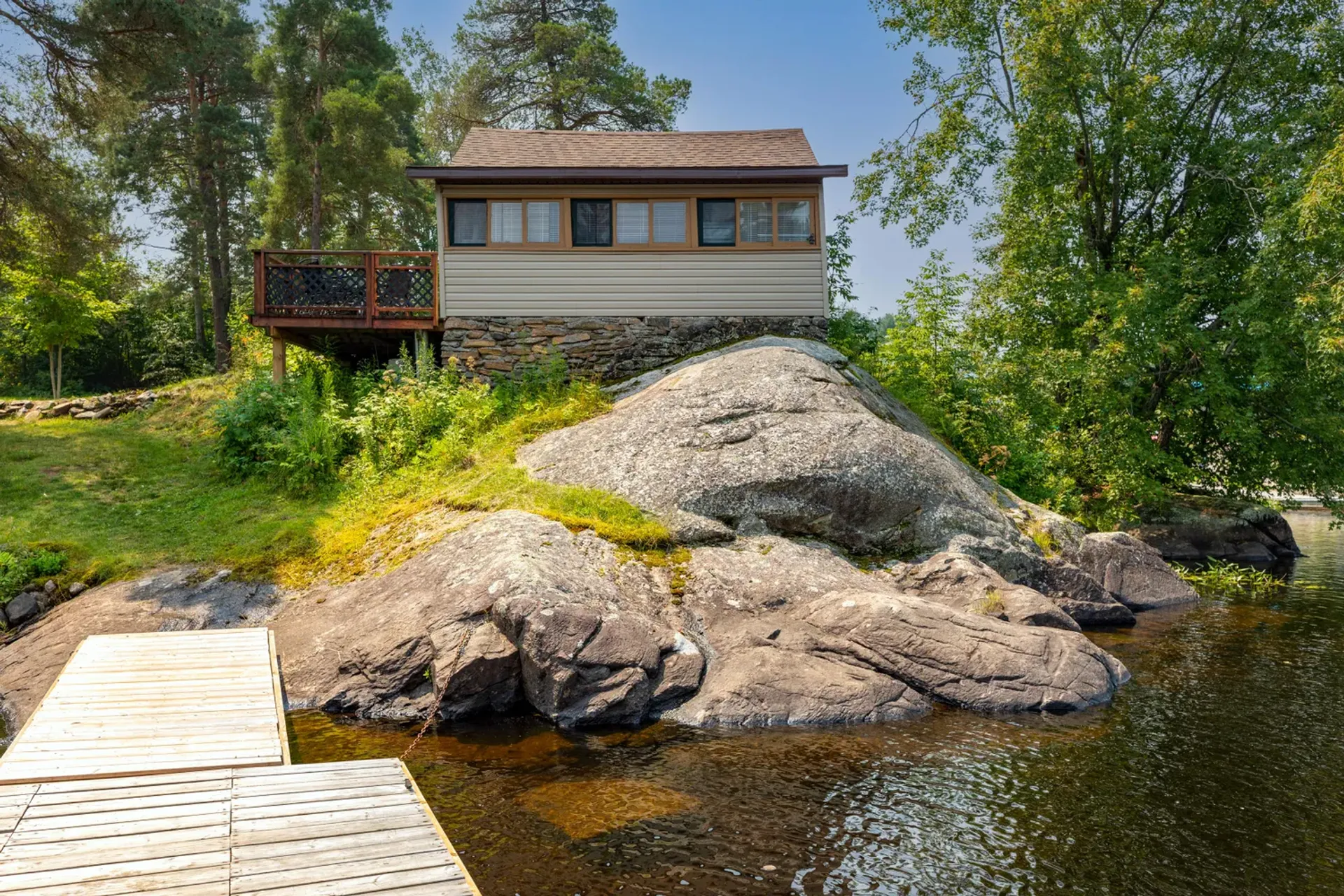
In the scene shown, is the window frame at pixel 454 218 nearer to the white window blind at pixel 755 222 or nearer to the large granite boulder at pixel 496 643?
the white window blind at pixel 755 222

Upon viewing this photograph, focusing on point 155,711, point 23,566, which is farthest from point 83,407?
point 155,711

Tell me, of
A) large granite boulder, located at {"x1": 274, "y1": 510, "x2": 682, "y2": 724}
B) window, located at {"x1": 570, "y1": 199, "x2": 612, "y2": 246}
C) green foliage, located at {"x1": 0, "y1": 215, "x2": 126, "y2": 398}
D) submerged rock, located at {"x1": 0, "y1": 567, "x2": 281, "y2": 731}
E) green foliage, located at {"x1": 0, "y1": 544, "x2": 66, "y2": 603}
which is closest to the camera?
large granite boulder, located at {"x1": 274, "y1": 510, "x2": 682, "y2": 724}

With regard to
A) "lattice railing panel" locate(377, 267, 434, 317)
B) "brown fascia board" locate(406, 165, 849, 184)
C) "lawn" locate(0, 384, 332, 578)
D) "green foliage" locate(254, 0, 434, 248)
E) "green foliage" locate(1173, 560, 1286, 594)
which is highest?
"green foliage" locate(254, 0, 434, 248)

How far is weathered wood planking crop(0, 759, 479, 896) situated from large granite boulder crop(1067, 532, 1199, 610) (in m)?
12.8

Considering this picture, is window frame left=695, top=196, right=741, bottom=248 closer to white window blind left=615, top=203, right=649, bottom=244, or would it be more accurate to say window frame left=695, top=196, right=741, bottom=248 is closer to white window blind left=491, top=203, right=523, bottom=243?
white window blind left=615, top=203, right=649, bottom=244

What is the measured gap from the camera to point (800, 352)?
51.9 ft

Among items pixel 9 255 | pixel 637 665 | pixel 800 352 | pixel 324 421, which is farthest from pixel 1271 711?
pixel 9 255

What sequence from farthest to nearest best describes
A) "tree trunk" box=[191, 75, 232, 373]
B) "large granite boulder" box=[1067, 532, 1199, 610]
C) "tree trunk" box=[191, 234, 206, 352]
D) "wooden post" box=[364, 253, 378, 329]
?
"tree trunk" box=[191, 234, 206, 352]
"tree trunk" box=[191, 75, 232, 373]
"wooden post" box=[364, 253, 378, 329]
"large granite boulder" box=[1067, 532, 1199, 610]

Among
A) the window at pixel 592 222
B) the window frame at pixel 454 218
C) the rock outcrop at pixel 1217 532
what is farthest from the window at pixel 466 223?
the rock outcrop at pixel 1217 532

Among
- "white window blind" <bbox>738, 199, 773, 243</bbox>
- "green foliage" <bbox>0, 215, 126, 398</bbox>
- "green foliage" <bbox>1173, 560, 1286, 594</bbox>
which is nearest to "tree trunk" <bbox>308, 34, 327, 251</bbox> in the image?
"green foliage" <bbox>0, 215, 126, 398</bbox>

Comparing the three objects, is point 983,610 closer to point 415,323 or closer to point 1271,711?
point 1271,711

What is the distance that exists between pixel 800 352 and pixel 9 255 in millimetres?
17948

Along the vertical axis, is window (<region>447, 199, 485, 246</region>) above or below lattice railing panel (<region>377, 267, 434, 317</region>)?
above

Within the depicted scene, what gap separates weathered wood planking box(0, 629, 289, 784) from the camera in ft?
21.3
